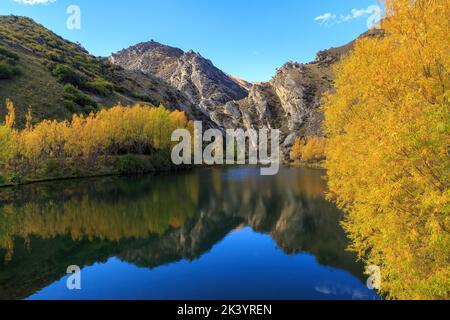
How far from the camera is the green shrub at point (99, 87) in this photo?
465 ft

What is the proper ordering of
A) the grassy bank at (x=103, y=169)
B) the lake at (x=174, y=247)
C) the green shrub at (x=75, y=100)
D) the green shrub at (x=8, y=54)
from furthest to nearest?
the green shrub at (x=8, y=54) < the green shrub at (x=75, y=100) < the grassy bank at (x=103, y=169) < the lake at (x=174, y=247)

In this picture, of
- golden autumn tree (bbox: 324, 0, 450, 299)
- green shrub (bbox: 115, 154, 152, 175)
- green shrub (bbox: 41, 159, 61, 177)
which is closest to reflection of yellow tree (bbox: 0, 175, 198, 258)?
green shrub (bbox: 41, 159, 61, 177)

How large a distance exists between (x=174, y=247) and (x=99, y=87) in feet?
420

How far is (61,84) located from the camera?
126m

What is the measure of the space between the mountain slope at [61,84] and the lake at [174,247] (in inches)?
2336

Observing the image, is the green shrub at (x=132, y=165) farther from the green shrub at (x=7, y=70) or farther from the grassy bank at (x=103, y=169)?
the green shrub at (x=7, y=70)

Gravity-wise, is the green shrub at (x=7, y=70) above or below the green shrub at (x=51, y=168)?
above

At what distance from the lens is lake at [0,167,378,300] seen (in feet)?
76.2

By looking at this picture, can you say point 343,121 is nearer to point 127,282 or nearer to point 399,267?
point 399,267

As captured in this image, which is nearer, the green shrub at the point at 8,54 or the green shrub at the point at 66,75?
the green shrub at the point at 8,54

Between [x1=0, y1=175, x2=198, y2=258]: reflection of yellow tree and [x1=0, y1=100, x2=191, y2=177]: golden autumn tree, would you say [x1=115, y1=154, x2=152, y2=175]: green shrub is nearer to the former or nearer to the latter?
[x1=0, y1=100, x2=191, y2=177]: golden autumn tree

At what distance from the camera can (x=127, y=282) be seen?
24.5 metres

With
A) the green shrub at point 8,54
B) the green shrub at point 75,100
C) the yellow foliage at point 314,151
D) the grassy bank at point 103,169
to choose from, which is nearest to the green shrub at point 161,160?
the grassy bank at point 103,169

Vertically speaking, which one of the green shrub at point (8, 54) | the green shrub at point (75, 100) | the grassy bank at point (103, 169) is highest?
the green shrub at point (8, 54)
